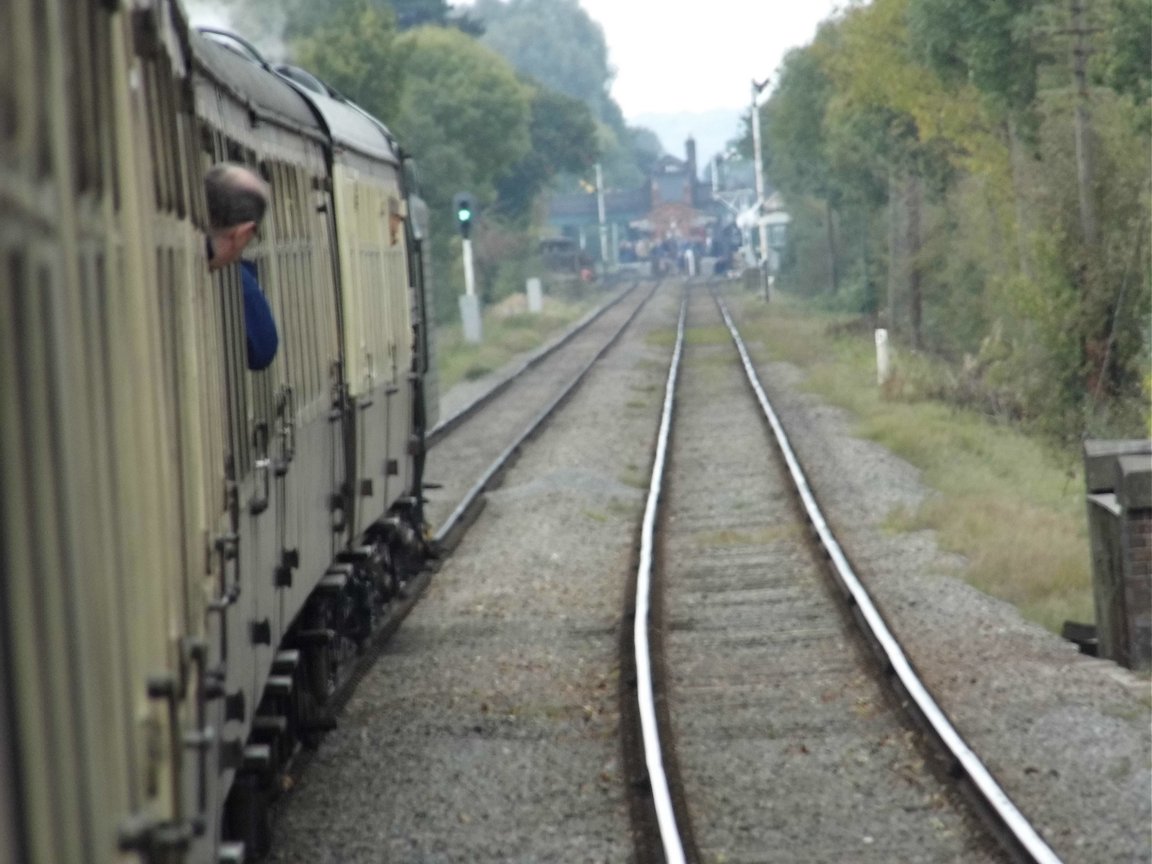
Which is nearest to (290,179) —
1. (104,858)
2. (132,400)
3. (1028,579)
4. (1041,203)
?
(132,400)

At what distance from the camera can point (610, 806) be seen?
8609 millimetres

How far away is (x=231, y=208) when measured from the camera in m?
5.57

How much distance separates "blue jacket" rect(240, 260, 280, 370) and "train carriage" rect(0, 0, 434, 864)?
0.06m

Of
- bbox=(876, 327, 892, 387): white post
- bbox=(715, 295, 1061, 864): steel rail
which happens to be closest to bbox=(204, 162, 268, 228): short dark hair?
bbox=(715, 295, 1061, 864): steel rail

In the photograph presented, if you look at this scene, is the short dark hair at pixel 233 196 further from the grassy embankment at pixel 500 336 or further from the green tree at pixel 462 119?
the green tree at pixel 462 119

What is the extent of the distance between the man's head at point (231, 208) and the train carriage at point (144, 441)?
0.11 m

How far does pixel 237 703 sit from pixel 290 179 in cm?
303

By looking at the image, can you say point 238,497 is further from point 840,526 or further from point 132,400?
point 840,526

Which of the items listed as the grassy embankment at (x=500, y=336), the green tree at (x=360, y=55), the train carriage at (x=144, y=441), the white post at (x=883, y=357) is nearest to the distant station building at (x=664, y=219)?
the grassy embankment at (x=500, y=336)

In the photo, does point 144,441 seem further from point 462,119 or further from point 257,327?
point 462,119

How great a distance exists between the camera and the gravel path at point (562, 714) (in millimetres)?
8234

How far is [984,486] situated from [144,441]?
16337 mm

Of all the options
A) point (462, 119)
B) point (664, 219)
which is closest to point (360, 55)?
point (462, 119)

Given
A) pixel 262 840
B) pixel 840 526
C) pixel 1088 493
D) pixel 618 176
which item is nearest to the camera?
pixel 262 840
